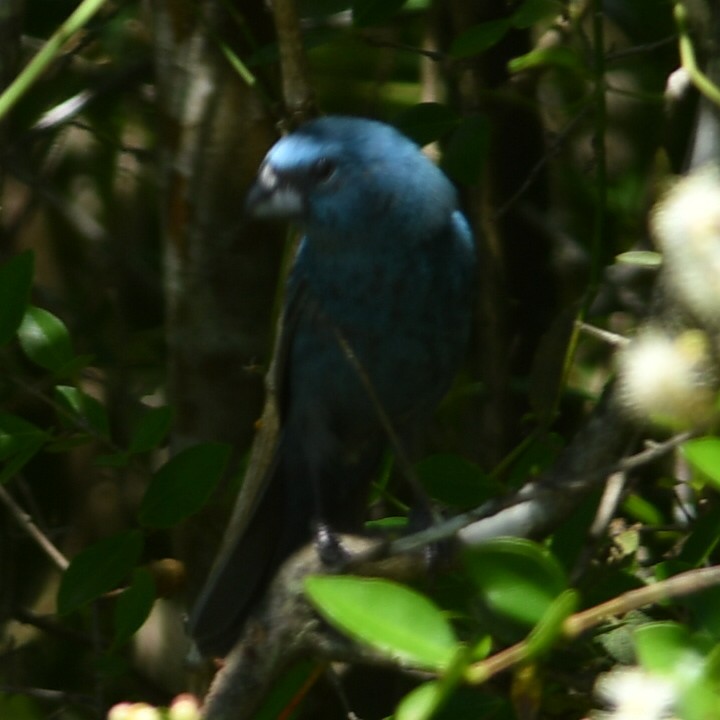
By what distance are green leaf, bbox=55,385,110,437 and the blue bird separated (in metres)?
0.30

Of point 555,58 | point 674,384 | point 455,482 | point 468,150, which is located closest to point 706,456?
point 674,384

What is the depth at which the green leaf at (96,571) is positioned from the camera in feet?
6.71

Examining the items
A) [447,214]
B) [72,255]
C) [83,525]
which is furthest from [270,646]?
[72,255]

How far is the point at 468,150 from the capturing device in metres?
2.36

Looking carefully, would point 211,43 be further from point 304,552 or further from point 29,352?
point 304,552

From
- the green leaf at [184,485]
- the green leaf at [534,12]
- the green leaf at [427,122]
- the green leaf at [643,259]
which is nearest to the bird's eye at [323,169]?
the green leaf at [427,122]

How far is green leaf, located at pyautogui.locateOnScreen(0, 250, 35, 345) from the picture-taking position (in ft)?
6.65

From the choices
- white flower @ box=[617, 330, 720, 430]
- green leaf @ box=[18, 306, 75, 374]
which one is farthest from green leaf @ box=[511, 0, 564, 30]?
white flower @ box=[617, 330, 720, 430]

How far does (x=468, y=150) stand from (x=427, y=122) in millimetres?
80

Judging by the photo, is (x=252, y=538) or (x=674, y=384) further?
(x=252, y=538)

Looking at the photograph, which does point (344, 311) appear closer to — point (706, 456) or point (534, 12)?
point (534, 12)

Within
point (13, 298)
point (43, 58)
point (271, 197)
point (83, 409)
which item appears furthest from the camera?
point (271, 197)

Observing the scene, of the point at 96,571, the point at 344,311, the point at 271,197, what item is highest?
the point at 271,197

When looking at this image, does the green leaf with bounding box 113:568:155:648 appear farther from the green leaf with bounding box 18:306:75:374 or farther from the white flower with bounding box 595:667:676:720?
→ the white flower with bounding box 595:667:676:720
